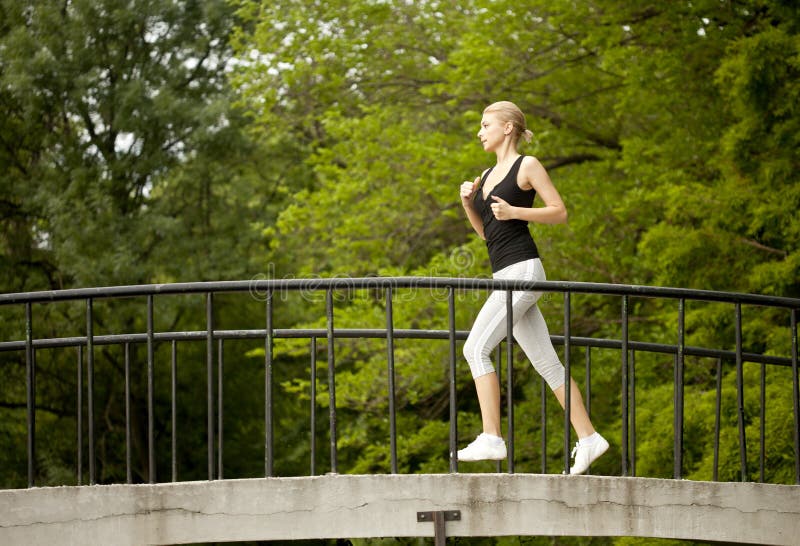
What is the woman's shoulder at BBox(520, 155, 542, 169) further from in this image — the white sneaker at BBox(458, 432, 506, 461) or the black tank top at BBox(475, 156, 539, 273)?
the white sneaker at BBox(458, 432, 506, 461)

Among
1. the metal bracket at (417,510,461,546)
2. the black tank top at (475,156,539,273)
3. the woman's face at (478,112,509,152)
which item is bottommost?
the metal bracket at (417,510,461,546)

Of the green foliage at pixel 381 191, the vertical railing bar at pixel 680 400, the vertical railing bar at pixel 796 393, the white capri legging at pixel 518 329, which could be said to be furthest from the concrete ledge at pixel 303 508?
the green foliage at pixel 381 191

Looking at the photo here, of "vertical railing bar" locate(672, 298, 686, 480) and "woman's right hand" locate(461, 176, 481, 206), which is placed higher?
"woman's right hand" locate(461, 176, 481, 206)

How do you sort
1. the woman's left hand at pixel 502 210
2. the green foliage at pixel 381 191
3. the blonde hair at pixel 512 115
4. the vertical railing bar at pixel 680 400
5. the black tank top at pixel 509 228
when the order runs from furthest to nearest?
the green foliage at pixel 381 191, the vertical railing bar at pixel 680 400, the blonde hair at pixel 512 115, the black tank top at pixel 509 228, the woman's left hand at pixel 502 210

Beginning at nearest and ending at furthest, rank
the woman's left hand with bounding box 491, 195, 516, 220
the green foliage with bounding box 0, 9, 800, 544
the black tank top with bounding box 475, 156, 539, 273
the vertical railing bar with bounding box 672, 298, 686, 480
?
the woman's left hand with bounding box 491, 195, 516, 220, the black tank top with bounding box 475, 156, 539, 273, the vertical railing bar with bounding box 672, 298, 686, 480, the green foliage with bounding box 0, 9, 800, 544

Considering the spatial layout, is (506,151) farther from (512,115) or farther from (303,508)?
(303,508)

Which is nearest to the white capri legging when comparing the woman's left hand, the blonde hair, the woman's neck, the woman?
the woman

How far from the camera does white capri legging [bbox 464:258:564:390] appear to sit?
543cm

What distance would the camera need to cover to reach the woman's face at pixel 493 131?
5.52 metres

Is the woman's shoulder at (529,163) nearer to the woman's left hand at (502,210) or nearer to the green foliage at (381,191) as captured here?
the woman's left hand at (502,210)

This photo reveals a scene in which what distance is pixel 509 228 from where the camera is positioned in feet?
17.9

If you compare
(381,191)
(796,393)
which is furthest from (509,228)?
Result: (381,191)

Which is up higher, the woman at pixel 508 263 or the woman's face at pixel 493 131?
the woman's face at pixel 493 131

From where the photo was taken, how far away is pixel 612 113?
49.9ft
